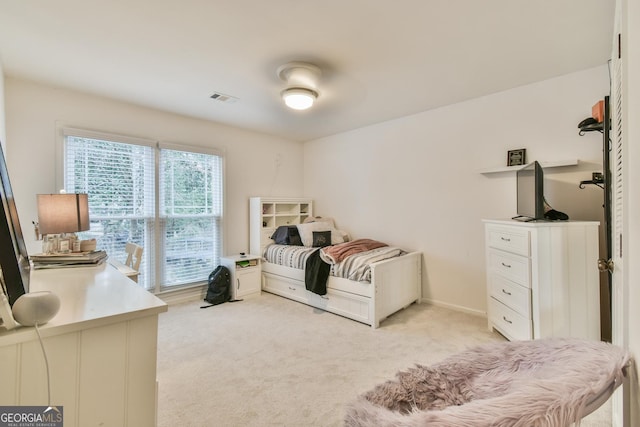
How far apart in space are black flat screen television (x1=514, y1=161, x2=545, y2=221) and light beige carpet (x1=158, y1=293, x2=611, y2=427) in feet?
3.94

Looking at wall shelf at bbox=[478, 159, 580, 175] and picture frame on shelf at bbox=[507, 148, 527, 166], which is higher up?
picture frame on shelf at bbox=[507, 148, 527, 166]

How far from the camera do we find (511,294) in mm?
2467

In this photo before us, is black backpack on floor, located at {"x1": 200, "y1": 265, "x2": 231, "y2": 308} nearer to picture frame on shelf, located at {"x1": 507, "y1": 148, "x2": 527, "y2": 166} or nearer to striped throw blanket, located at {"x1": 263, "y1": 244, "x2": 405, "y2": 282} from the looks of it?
striped throw blanket, located at {"x1": 263, "y1": 244, "x2": 405, "y2": 282}

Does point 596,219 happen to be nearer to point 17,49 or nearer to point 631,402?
point 631,402

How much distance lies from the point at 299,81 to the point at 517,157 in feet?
7.73

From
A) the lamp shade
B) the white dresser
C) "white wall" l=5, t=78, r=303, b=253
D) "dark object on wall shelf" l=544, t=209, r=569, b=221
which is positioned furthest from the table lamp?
"dark object on wall shelf" l=544, t=209, r=569, b=221

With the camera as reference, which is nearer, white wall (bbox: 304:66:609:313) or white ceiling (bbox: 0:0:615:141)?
white ceiling (bbox: 0:0:615:141)

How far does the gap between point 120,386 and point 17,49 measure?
286 centimetres

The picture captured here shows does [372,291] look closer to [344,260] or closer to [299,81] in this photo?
[344,260]

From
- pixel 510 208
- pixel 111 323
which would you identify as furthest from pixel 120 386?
pixel 510 208

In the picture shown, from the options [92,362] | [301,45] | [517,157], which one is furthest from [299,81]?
[92,362]

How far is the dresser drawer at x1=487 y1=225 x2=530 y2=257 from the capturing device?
2.29 m

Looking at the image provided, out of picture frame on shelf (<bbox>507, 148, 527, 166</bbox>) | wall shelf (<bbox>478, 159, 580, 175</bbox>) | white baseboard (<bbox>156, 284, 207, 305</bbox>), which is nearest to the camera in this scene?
wall shelf (<bbox>478, 159, 580, 175</bbox>)

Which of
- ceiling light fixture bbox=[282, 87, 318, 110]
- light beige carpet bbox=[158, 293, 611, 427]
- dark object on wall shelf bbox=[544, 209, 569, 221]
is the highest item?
ceiling light fixture bbox=[282, 87, 318, 110]
